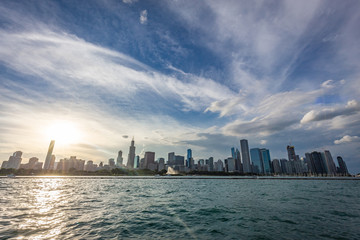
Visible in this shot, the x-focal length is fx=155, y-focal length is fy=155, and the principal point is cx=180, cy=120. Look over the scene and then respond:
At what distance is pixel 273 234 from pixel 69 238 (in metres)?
18.9

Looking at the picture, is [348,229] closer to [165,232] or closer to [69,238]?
[165,232]

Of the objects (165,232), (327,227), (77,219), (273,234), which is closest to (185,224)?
(165,232)

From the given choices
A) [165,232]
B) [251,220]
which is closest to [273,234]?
A: [251,220]

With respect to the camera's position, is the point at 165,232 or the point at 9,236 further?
the point at 165,232

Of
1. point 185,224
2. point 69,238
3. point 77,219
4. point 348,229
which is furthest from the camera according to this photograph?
point 77,219

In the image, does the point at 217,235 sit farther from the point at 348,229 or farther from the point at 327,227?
the point at 348,229

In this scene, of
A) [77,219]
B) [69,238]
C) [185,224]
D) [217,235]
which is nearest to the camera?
[69,238]

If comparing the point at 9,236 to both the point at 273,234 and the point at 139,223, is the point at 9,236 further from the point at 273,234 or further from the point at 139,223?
the point at 273,234

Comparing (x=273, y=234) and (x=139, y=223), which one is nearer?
(x=273, y=234)

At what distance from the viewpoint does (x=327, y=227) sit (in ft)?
56.1

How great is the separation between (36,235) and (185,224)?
14634 millimetres

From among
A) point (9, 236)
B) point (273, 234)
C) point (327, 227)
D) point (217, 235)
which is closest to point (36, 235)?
point (9, 236)

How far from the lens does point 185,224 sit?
18.4 meters

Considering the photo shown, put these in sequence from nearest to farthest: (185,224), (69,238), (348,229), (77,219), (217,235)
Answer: (69,238), (217,235), (348,229), (185,224), (77,219)
